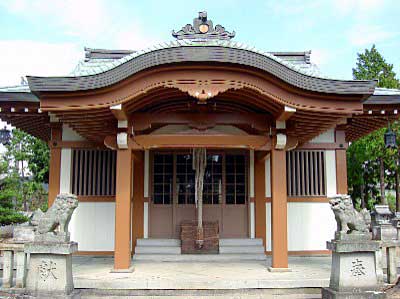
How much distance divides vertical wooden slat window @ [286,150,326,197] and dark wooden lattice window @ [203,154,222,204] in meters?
1.54

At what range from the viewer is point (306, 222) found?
898cm

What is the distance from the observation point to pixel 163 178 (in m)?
9.12

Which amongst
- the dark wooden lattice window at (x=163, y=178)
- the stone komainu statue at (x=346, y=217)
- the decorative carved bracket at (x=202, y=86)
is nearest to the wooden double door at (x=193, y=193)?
the dark wooden lattice window at (x=163, y=178)

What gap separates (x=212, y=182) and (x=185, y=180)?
0.61 metres

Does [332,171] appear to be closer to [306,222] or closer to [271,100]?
[306,222]

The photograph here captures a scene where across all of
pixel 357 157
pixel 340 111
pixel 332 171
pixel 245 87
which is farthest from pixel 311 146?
pixel 357 157

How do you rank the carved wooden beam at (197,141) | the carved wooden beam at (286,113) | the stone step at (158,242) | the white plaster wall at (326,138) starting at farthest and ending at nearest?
1. the white plaster wall at (326,138)
2. the stone step at (158,242)
3. the carved wooden beam at (197,141)
4. the carved wooden beam at (286,113)

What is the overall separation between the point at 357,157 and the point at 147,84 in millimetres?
12832

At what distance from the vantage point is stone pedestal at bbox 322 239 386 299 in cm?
553

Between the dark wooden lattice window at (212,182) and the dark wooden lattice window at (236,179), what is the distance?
7.3 inches

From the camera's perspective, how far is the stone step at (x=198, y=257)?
8227mm

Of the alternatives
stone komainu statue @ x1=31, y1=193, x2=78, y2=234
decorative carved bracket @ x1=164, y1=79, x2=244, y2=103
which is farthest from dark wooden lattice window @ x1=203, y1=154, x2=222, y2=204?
stone komainu statue @ x1=31, y1=193, x2=78, y2=234

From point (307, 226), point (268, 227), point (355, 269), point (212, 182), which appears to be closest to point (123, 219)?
point (212, 182)

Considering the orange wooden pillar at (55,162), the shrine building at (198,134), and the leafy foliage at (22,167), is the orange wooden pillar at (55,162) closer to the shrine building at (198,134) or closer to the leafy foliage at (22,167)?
the shrine building at (198,134)
